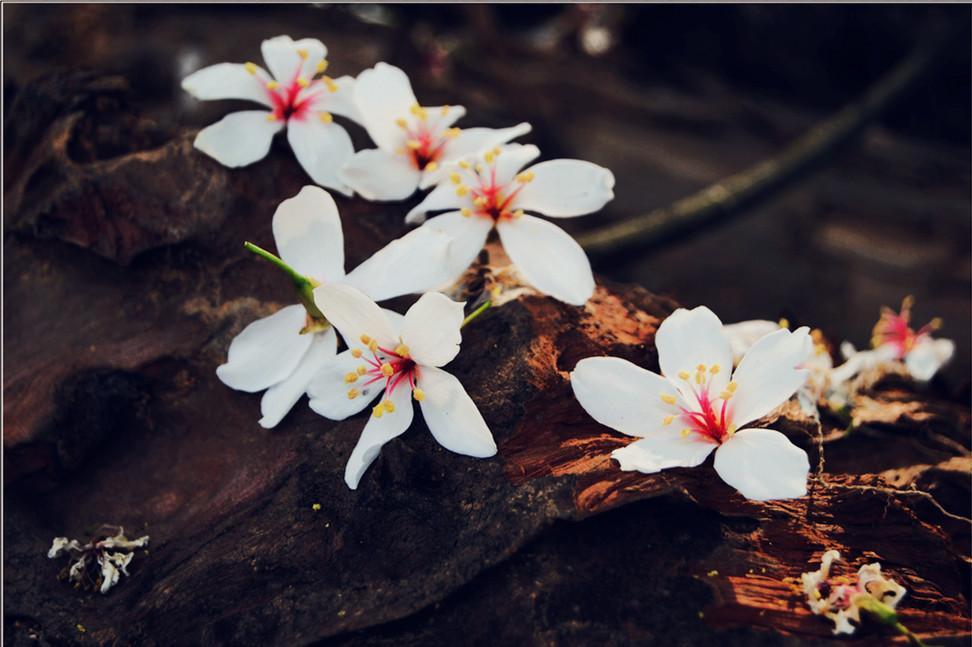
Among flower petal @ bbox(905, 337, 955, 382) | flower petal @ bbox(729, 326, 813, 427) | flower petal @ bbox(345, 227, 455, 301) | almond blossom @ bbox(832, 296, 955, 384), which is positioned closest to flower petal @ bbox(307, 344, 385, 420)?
flower petal @ bbox(345, 227, 455, 301)

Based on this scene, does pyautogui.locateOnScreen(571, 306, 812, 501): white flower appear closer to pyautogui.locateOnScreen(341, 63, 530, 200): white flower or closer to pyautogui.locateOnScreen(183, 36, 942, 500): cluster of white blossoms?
pyautogui.locateOnScreen(183, 36, 942, 500): cluster of white blossoms

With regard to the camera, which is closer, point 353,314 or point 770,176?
point 353,314

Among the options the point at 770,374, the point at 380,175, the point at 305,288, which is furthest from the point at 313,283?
the point at 770,374

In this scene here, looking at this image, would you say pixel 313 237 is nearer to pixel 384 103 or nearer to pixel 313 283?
pixel 313 283

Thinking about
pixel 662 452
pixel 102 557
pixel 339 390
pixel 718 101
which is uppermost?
pixel 662 452

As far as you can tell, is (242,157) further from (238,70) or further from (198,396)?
(198,396)

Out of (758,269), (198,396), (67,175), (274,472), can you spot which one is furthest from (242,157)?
(758,269)

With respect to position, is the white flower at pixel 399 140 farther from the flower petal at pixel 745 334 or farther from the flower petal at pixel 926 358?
the flower petal at pixel 926 358

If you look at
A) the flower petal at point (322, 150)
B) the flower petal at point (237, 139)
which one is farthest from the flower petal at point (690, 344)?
the flower petal at point (237, 139)
